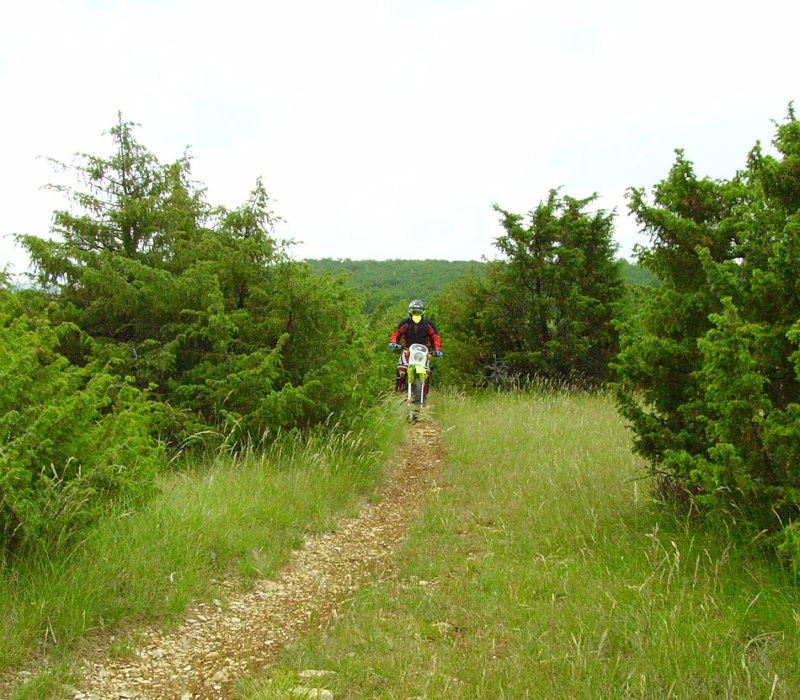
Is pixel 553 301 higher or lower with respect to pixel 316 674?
higher

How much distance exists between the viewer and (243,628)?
4.15 m

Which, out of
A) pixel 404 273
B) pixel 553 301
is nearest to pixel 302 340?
pixel 553 301

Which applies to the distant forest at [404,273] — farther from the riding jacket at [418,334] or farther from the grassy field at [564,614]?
the grassy field at [564,614]

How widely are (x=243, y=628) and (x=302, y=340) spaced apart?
459cm

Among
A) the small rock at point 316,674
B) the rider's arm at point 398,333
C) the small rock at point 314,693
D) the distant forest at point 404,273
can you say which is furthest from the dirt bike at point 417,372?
the distant forest at point 404,273

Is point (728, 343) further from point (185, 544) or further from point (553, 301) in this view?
point (553, 301)

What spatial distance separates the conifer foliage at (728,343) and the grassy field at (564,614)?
0.44 metres

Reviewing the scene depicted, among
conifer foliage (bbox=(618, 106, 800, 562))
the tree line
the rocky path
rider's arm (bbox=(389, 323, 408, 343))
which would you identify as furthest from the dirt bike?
conifer foliage (bbox=(618, 106, 800, 562))

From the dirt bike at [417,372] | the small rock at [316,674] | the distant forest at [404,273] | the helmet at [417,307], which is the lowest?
the small rock at [316,674]

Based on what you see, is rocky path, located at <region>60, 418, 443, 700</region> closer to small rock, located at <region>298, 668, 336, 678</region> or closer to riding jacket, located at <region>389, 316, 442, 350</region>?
small rock, located at <region>298, 668, 336, 678</region>

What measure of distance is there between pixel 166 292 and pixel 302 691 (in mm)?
5735

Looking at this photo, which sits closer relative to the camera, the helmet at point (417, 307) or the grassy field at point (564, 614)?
the grassy field at point (564, 614)

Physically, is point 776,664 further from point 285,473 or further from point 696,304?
point 285,473

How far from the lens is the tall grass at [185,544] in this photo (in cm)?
371
